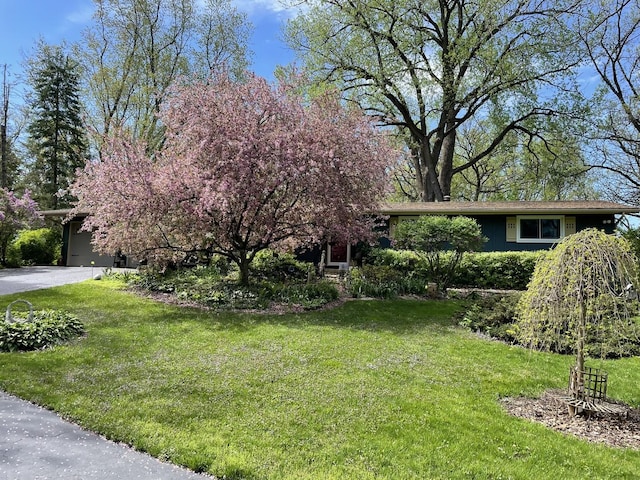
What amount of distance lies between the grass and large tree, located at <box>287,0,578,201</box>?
1572 centimetres

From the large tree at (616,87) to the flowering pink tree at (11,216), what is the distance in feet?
80.7

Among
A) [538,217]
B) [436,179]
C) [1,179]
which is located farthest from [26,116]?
[538,217]

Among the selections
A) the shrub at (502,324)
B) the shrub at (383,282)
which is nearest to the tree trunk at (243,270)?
the shrub at (383,282)

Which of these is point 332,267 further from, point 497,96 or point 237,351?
point 497,96

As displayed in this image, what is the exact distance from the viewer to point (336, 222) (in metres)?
9.62

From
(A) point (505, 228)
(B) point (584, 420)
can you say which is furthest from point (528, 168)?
(B) point (584, 420)

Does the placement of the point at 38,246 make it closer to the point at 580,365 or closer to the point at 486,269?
the point at 486,269

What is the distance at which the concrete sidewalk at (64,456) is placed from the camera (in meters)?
2.94

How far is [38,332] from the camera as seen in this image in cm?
597

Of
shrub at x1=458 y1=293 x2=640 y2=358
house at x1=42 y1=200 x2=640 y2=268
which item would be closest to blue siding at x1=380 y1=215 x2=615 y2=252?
house at x1=42 y1=200 x2=640 y2=268

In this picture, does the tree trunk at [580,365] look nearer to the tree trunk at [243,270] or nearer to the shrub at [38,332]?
the shrub at [38,332]

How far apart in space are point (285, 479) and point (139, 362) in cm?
309

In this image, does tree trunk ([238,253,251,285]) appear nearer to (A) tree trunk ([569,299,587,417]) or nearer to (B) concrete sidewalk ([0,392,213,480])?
(B) concrete sidewalk ([0,392,213,480])

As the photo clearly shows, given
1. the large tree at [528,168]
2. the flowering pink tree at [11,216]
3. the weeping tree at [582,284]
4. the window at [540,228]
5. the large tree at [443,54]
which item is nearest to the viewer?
the weeping tree at [582,284]
